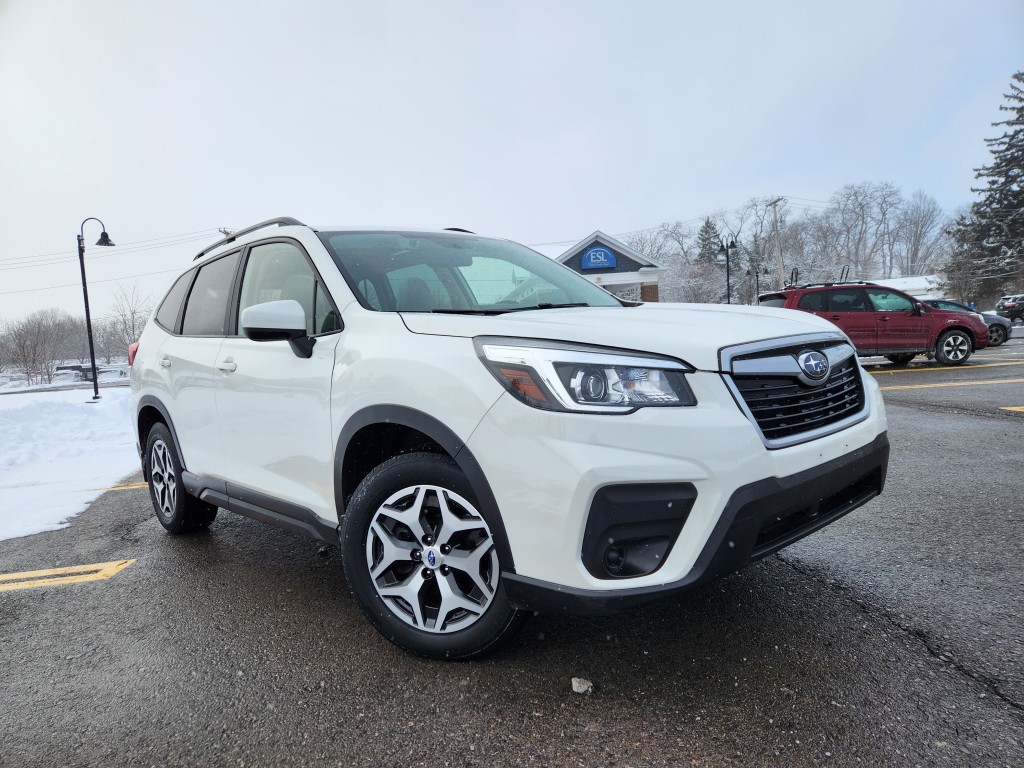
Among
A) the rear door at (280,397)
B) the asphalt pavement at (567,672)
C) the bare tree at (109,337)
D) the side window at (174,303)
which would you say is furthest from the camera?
the bare tree at (109,337)

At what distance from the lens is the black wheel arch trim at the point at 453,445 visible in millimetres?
1946

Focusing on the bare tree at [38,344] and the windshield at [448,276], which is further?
the bare tree at [38,344]

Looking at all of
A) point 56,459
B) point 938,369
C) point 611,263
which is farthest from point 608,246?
point 56,459

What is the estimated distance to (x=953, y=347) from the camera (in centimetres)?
1267

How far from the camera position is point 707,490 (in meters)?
1.79

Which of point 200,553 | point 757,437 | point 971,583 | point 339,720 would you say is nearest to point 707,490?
point 757,437

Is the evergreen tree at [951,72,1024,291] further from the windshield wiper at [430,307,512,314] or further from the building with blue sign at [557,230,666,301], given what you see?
the windshield wiper at [430,307,512,314]

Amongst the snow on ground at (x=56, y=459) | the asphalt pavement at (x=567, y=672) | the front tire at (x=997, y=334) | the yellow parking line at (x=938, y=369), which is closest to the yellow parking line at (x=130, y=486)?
the snow on ground at (x=56, y=459)

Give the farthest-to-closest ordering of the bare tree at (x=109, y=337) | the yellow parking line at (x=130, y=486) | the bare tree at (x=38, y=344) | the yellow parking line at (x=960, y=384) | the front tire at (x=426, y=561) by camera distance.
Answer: the bare tree at (x=109, y=337) < the bare tree at (x=38, y=344) < the yellow parking line at (x=960, y=384) < the yellow parking line at (x=130, y=486) < the front tire at (x=426, y=561)

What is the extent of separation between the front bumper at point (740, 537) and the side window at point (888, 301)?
12.6 metres

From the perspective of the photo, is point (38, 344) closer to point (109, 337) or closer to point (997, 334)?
point (109, 337)

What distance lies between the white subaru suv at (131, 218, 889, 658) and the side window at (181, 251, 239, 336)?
42 cm

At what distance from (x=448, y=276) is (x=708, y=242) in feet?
244

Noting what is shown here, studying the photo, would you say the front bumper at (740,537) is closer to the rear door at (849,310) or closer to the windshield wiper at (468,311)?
the windshield wiper at (468,311)
